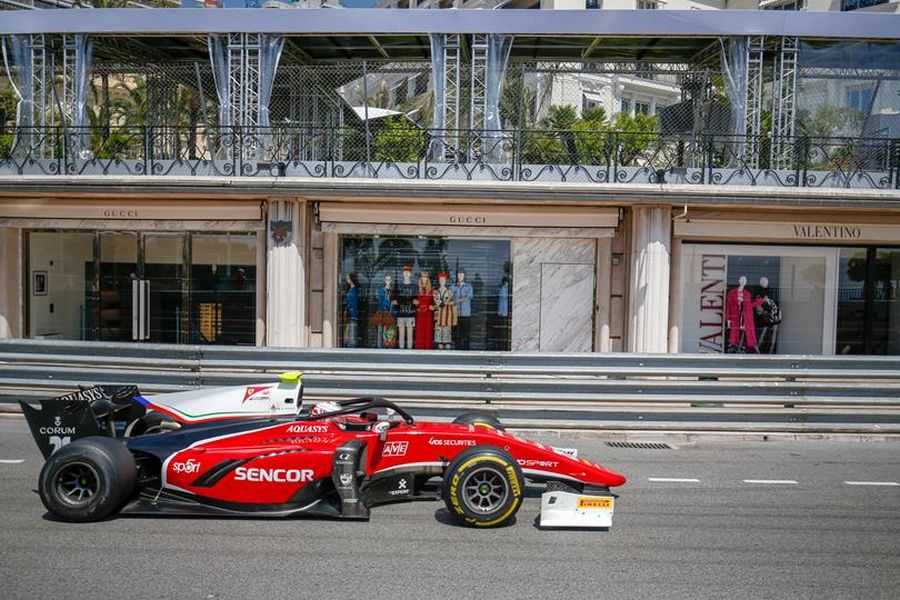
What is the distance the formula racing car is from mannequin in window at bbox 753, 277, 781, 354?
941 centimetres

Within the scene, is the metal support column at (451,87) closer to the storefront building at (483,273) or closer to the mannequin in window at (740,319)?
the storefront building at (483,273)

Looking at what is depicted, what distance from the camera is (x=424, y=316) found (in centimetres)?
1516

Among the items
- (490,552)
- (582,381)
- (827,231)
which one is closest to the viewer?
(490,552)

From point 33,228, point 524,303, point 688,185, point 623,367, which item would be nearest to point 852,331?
point 688,185

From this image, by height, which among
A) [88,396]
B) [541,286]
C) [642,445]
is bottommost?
[642,445]

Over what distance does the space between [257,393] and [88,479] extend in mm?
1508

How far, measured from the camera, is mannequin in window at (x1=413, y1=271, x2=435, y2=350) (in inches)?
594

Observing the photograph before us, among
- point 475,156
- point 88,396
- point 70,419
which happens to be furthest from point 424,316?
point 70,419

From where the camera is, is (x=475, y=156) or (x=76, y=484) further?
(x=475, y=156)

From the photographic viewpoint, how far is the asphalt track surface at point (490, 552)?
4.95m

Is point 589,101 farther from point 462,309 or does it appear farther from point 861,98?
point 462,309

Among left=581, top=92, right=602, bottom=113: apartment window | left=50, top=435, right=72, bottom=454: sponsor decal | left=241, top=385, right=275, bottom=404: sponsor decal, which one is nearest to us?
left=50, top=435, right=72, bottom=454: sponsor decal

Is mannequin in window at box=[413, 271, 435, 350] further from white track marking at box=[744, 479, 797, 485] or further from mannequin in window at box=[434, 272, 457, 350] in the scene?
white track marking at box=[744, 479, 797, 485]

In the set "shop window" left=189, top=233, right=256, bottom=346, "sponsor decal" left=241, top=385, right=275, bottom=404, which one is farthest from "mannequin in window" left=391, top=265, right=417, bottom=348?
"sponsor decal" left=241, top=385, right=275, bottom=404
